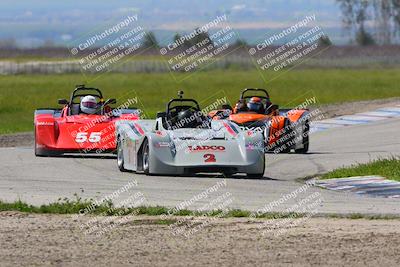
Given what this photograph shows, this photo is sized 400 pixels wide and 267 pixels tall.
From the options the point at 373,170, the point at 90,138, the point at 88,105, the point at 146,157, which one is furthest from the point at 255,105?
the point at 373,170

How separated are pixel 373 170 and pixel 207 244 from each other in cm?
879

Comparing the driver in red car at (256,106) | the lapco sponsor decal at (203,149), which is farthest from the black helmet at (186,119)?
the driver in red car at (256,106)

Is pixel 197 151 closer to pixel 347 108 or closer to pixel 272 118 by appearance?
pixel 272 118

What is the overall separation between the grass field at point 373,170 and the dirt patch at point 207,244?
6031 mm

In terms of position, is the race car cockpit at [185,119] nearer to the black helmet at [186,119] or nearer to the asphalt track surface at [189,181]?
the black helmet at [186,119]

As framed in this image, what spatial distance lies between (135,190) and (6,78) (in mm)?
63119

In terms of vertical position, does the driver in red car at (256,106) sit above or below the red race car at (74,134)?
above

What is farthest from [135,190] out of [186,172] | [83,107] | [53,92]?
[53,92]

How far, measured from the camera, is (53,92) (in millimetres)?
63406

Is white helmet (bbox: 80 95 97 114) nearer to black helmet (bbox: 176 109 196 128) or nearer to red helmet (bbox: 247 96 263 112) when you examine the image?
red helmet (bbox: 247 96 263 112)

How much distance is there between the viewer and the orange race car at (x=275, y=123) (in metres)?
27.7

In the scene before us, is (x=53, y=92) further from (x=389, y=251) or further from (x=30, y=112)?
(x=389, y=251)

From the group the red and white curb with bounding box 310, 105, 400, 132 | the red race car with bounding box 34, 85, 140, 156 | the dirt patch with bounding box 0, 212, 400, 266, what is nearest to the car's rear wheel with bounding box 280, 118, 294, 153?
the red race car with bounding box 34, 85, 140, 156

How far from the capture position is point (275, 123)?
90.9 feet
